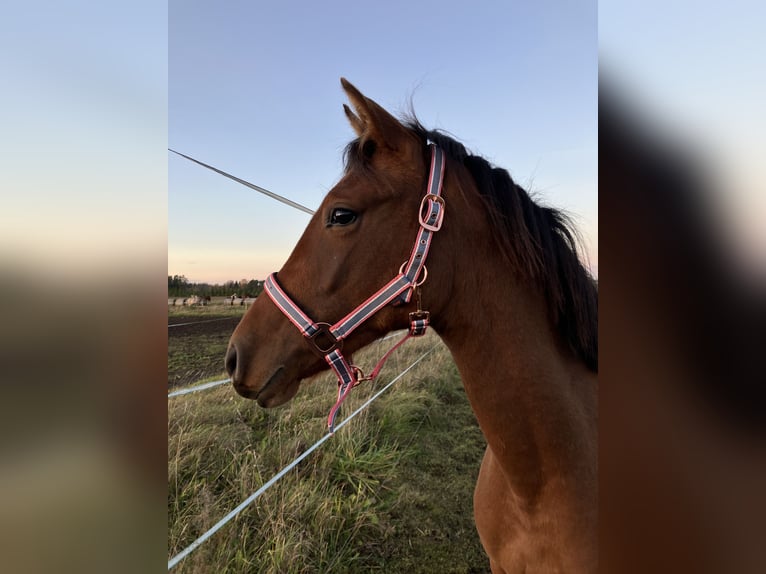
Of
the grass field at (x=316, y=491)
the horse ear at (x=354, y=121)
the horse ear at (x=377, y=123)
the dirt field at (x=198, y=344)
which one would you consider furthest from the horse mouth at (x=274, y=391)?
the dirt field at (x=198, y=344)

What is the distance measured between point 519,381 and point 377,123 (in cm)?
121

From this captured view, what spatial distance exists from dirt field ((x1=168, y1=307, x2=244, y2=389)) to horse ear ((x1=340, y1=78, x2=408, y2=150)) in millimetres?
2834

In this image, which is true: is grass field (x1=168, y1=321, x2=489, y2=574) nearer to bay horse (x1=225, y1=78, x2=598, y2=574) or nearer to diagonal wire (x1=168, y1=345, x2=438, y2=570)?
diagonal wire (x1=168, y1=345, x2=438, y2=570)

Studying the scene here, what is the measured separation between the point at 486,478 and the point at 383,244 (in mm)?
1381

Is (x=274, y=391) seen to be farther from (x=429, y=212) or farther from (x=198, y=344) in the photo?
(x=198, y=344)

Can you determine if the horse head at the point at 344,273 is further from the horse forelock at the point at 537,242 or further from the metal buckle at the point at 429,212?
the horse forelock at the point at 537,242

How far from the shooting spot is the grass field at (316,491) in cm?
289

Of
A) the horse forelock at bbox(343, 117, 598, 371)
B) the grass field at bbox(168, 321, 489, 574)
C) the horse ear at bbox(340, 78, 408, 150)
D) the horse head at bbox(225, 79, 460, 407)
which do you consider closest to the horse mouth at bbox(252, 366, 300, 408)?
the horse head at bbox(225, 79, 460, 407)

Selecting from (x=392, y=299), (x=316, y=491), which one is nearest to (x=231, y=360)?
(x=392, y=299)

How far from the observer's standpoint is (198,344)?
548 cm

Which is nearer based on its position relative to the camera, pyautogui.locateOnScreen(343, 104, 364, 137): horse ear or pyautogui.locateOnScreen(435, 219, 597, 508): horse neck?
pyautogui.locateOnScreen(435, 219, 597, 508): horse neck

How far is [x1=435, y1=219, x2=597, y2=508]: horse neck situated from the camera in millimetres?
1554

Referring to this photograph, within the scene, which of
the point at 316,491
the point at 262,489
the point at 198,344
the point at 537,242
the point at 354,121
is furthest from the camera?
the point at 198,344
